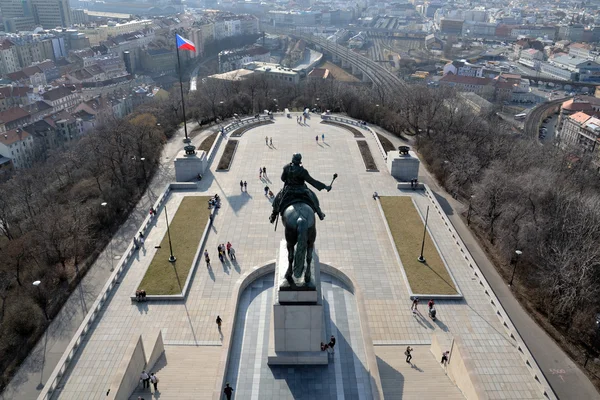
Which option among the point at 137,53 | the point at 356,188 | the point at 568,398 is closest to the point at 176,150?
the point at 356,188

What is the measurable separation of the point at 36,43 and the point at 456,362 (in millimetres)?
150362

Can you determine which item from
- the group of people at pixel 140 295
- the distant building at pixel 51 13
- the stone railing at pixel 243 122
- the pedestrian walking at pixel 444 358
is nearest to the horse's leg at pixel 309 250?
the pedestrian walking at pixel 444 358

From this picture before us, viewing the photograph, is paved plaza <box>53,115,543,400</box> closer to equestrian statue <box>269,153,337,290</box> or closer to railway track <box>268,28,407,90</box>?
equestrian statue <box>269,153,337,290</box>

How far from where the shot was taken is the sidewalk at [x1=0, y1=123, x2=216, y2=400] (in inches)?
1147

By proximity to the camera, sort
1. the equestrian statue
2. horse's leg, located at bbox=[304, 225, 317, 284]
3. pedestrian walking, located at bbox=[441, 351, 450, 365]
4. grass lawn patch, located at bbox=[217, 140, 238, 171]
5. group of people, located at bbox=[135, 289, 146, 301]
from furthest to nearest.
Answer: grass lawn patch, located at bbox=[217, 140, 238, 171] < group of people, located at bbox=[135, 289, 146, 301] < pedestrian walking, located at bbox=[441, 351, 450, 365] < horse's leg, located at bbox=[304, 225, 317, 284] < the equestrian statue

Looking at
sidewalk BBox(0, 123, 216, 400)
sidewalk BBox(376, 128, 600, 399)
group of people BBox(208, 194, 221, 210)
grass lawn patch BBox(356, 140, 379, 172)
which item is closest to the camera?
sidewalk BBox(376, 128, 600, 399)

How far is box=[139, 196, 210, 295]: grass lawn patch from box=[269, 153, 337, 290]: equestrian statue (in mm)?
14187

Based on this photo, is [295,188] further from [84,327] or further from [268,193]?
[268,193]

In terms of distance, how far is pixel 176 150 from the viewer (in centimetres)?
6247

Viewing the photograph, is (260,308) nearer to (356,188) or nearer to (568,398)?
(568,398)

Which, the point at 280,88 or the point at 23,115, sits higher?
the point at 280,88

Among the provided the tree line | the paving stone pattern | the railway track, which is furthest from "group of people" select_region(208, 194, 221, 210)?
the railway track

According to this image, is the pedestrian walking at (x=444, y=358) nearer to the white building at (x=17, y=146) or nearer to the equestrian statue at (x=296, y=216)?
the equestrian statue at (x=296, y=216)

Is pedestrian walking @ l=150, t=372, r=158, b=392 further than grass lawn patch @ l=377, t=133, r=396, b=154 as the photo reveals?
No
